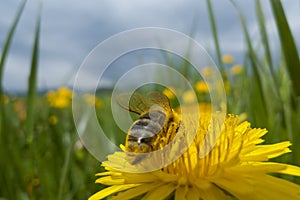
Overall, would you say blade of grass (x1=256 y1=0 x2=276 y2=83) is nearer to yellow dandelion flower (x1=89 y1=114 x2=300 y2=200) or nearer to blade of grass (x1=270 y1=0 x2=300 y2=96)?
blade of grass (x1=270 y1=0 x2=300 y2=96)

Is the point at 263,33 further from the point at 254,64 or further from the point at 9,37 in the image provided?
the point at 9,37

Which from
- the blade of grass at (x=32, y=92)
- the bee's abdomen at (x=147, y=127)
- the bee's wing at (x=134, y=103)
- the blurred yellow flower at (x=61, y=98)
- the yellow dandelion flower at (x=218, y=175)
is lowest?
the yellow dandelion flower at (x=218, y=175)

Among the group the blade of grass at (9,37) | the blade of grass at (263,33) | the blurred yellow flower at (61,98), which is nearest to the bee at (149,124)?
the blade of grass at (9,37)

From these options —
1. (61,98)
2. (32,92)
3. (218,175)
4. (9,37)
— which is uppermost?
(61,98)

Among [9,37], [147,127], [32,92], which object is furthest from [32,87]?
[147,127]

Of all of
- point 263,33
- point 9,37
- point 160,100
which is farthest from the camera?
point 263,33

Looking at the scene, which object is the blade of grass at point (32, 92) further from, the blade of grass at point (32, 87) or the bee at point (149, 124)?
the bee at point (149, 124)

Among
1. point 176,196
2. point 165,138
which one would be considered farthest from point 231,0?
point 176,196
